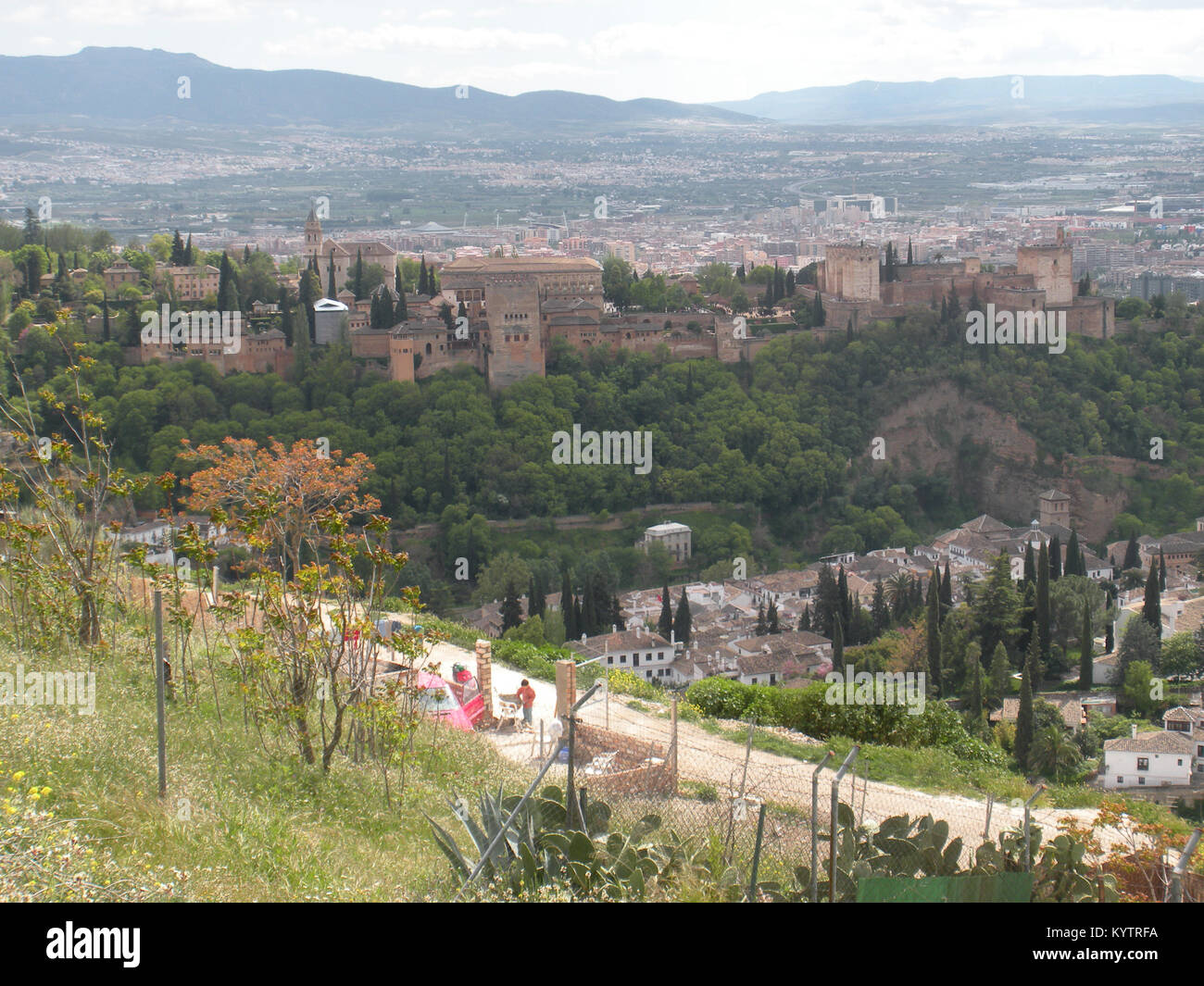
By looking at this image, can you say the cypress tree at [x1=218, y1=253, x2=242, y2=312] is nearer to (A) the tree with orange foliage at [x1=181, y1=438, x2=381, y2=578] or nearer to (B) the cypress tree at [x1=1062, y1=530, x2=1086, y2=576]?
(B) the cypress tree at [x1=1062, y1=530, x2=1086, y2=576]

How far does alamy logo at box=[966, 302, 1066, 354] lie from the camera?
40156 millimetres

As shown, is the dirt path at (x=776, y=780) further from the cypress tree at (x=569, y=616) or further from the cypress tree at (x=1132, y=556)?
the cypress tree at (x=1132, y=556)

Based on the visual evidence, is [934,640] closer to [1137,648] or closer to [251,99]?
[1137,648]

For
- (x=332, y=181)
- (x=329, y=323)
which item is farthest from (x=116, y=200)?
(x=329, y=323)

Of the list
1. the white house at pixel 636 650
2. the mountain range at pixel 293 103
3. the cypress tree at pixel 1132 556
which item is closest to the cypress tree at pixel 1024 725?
the white house at pixel 636 650

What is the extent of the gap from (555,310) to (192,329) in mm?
9642

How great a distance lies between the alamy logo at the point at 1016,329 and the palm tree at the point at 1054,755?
25.0m

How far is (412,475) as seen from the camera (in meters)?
32.1

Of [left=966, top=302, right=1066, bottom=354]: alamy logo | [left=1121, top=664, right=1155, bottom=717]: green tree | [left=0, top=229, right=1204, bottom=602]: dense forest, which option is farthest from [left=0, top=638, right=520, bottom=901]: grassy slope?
[left=966, top=302, right=1066, bottom=354]: alamy logo

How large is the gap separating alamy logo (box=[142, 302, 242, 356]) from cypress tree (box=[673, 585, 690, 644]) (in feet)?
44.7

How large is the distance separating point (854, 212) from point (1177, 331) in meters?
68.5

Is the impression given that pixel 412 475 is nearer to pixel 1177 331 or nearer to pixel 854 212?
pixel 1177 331
